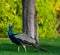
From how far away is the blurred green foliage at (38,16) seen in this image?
23781 mm

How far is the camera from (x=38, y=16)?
24562mm

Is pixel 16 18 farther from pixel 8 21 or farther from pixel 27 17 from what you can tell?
pixel 27 17

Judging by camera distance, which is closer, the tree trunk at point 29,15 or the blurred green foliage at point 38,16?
the tree trunk at point 29,15

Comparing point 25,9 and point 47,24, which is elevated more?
point 25,9

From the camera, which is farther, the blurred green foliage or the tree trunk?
the blurred green foliage

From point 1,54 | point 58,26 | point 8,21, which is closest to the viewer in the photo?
point 1,54

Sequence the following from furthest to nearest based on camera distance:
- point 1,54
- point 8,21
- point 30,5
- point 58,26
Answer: point 58,26 → point 8,21 → point 30,5 → point 1,54

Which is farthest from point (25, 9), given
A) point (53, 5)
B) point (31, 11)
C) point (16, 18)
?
point (53, 5)

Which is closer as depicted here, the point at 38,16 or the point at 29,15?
the point at 29,15

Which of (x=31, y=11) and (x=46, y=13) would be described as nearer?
(x=31, y=11)

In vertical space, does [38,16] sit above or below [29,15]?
below

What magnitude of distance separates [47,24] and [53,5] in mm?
1297

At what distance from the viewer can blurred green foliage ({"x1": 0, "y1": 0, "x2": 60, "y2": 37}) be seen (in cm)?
2378

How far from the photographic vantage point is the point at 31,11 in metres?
19.0
